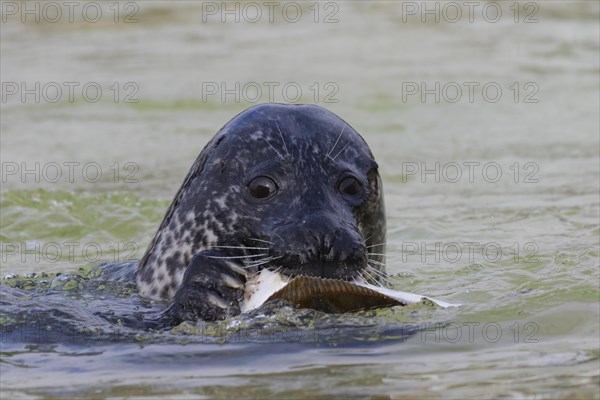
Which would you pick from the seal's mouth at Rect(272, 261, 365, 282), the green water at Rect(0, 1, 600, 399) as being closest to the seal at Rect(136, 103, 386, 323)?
the seal's mouth at Rect(272, 261, 365, 282)

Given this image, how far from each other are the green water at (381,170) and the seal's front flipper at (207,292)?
0.11m

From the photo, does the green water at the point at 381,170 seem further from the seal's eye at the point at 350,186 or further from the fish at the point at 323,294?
the seal's eye at the point at 350,186

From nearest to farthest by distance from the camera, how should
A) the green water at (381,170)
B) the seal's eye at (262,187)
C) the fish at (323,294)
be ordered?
the green water at (381,170) → the fish at (323,294) → the seal's eye at (262,187)

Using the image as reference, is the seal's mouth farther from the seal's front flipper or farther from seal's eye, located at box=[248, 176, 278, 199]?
seal's eye, located at box=[248, 176, 278, 199]

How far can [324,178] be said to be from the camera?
17.6ft

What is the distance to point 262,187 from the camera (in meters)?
5.38

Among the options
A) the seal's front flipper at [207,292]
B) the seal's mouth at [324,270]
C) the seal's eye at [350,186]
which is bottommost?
the seal's front flipper at [207,292]

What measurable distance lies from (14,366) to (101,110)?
8385mm

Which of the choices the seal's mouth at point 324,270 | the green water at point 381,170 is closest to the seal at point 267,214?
the seal's mouth at point 324,270

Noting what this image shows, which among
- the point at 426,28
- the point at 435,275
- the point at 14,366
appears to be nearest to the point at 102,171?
the point at 435,275

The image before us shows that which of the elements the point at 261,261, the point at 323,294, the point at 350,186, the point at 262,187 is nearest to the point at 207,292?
the point at 261,261

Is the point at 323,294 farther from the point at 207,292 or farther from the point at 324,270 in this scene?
the point at 207,292

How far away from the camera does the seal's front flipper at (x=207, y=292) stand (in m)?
5.00

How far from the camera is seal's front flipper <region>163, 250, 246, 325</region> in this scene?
5000 millimetres
